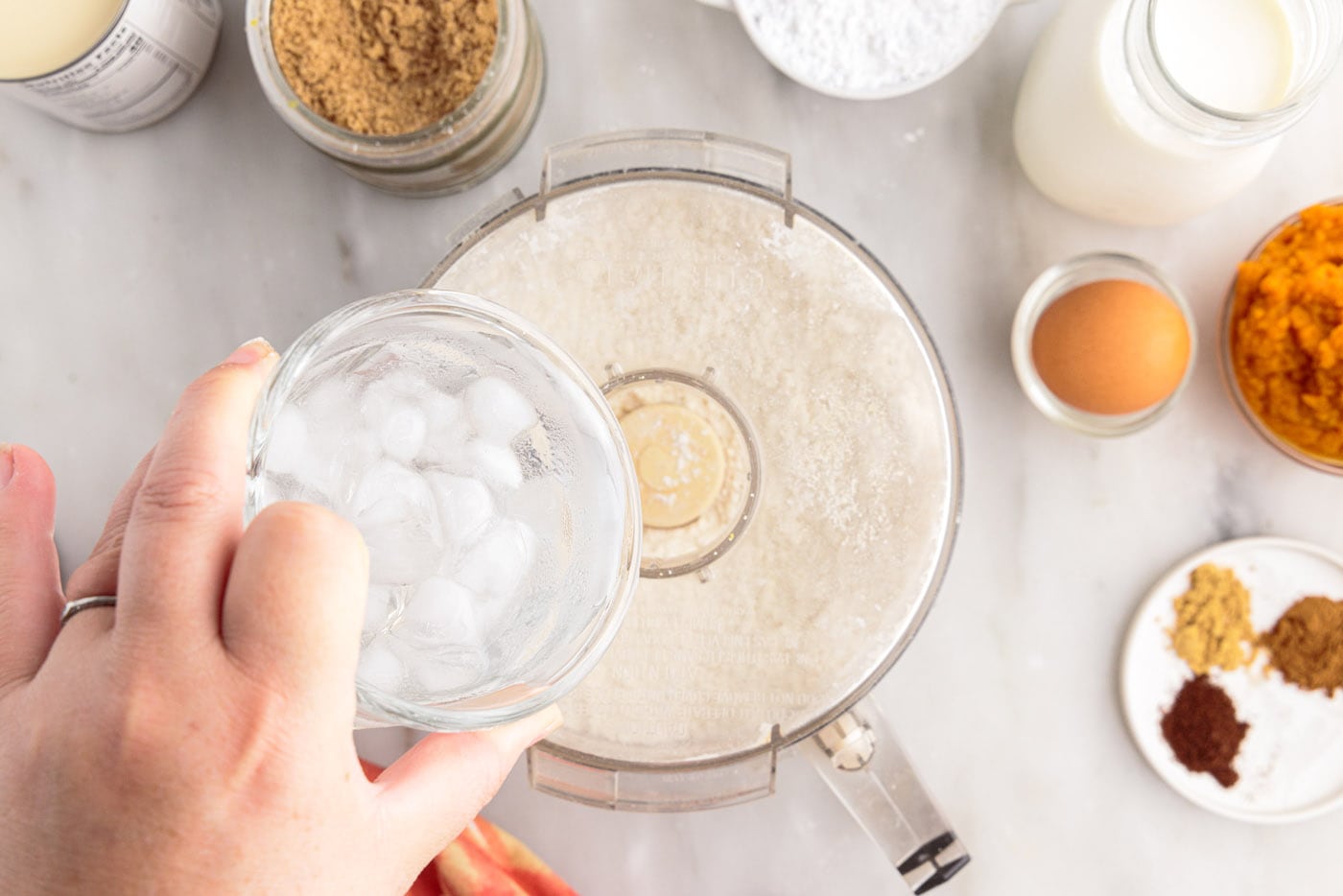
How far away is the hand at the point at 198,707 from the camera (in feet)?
1.05

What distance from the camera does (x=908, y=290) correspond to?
711 millimetres

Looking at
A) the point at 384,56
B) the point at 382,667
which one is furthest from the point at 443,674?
the point at 384,56

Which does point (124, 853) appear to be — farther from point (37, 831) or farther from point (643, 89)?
point (643, 89)

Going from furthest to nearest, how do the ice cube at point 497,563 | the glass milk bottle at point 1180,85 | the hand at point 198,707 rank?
1. the glass milk bottle at point 1180,85
2. the ice cube at point 497,563
3. the hand at point 198,707

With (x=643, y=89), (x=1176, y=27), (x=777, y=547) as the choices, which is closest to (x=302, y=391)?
(x=777, y=547)

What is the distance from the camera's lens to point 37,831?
1.10 ft

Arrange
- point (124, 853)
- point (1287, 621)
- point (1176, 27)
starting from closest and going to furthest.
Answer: point (124, 853) < point (1176, 27) < point (1287, 621)

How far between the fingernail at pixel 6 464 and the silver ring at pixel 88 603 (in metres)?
0.17

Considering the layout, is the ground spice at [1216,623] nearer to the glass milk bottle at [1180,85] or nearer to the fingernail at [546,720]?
the glass milk bottle at [1180,85]

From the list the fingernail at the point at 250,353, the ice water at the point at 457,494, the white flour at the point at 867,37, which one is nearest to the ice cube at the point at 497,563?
the ice water at the point at 457,494

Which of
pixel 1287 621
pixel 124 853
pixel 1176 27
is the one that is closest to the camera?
pixel 124 853

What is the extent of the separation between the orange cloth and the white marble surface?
0.02 metres

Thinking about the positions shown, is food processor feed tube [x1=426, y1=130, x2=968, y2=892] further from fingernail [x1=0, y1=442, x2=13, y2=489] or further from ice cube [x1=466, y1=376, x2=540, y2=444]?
fingernail [x1=0, y1=442, x2=13, y2=489]

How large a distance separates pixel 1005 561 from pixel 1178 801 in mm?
216
